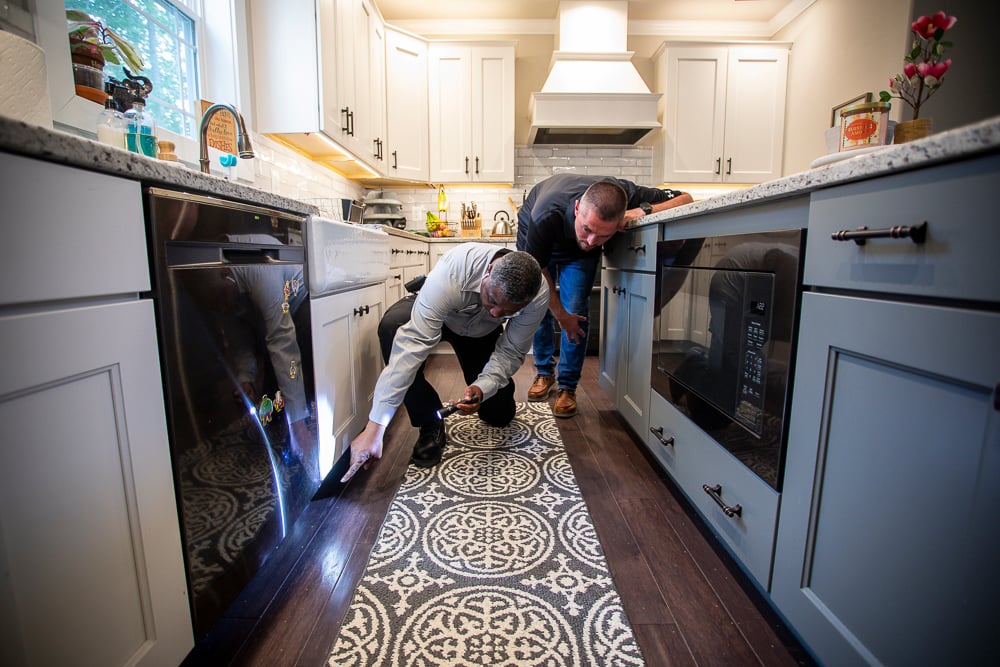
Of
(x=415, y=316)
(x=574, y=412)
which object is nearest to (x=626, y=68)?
(x=574, y=412)

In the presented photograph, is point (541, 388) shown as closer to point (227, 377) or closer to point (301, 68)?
point (227, 377)

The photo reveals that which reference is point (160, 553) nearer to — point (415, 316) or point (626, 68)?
point (415, 316)

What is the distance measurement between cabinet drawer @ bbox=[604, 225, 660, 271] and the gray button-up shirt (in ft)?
1.22

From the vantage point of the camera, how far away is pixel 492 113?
361 cm

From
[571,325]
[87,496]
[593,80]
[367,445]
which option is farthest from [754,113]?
[87,496]

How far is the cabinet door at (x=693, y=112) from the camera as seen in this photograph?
356 cm

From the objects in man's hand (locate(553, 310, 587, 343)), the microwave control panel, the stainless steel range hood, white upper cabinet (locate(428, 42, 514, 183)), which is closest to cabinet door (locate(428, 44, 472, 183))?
white upper cabinet (locate(428, 42, 514, 183))

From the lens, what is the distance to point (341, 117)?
2.38 m

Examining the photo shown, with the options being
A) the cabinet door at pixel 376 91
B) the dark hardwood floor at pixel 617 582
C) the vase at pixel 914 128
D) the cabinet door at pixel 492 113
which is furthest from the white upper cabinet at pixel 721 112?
the dark hardwood floor at pixel 617 582

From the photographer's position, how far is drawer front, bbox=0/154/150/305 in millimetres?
459

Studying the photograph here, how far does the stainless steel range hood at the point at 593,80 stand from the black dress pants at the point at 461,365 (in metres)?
2.22

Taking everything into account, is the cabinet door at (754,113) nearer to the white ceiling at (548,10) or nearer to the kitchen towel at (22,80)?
the white ceiling at (548,10)

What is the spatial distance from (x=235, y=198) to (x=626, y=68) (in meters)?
3.41

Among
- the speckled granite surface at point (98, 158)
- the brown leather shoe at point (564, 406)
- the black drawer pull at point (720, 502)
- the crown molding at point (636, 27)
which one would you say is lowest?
the brown leather shoe at point (564, 406)
